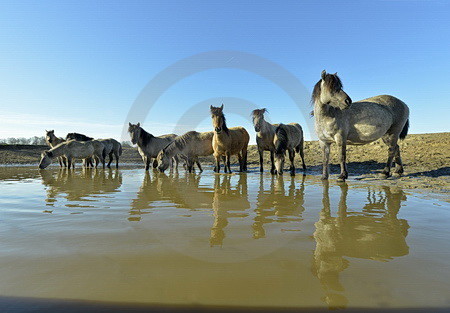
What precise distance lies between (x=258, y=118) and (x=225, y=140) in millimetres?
2024

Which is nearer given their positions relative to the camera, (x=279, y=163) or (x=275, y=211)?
(x=275, y=211)

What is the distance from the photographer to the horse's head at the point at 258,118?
12.8 metres

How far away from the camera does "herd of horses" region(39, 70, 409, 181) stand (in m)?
8.12

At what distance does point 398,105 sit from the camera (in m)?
9.19

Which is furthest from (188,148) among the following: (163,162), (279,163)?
(279,163)

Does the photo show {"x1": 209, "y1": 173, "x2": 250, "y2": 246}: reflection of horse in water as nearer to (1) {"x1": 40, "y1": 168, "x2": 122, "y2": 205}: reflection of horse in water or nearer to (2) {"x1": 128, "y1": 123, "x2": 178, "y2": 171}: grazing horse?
(1) {"x1": 40, "y1": 168, "x2": 122, "y2": 205}: reflection of horse in water

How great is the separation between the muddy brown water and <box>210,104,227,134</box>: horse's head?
28.6 ft

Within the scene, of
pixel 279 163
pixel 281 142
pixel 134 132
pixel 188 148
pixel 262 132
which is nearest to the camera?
pixel 279 163

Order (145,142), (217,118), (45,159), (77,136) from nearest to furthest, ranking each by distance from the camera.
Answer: (217,118)
(145,142)
(45,159)
(77,136)

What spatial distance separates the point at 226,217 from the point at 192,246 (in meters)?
1.11

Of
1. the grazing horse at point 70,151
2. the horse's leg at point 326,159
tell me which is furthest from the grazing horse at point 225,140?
the grazing horse at point 70,151

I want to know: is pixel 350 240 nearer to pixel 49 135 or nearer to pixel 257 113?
pixel 257 113

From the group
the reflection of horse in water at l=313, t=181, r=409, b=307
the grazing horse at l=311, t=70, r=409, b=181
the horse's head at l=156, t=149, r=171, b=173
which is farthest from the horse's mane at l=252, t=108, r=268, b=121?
the reflection of horse in water at l=313, t=181, r=409, b=307

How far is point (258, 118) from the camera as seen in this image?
12898mm
